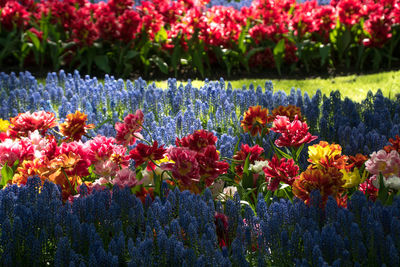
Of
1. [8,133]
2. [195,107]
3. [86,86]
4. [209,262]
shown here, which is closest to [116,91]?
[86,86]

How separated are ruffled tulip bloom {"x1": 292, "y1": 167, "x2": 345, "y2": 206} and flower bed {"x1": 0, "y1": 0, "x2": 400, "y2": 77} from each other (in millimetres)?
5269

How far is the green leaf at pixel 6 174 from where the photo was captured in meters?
3.21

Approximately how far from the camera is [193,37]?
796 cm

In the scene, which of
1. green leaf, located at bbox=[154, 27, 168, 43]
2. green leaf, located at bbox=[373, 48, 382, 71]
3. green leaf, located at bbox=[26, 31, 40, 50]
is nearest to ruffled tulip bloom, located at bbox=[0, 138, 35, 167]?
green leaf, located at bbox=[26, 31, 40, 50]

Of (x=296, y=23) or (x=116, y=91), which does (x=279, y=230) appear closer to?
(x=116, y=91)

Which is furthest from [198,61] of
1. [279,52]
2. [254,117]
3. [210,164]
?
[210,164]

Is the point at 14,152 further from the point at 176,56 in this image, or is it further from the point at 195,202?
the point at 176,56

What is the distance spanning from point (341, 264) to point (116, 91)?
3567 mm

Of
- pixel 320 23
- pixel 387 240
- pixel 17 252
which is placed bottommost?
pixel 17 252

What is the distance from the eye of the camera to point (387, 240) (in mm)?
2252

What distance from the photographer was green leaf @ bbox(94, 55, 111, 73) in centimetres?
775

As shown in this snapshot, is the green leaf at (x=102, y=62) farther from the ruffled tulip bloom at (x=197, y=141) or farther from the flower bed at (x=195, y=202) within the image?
the ruffled tulip bloom at (x=197, y=141)

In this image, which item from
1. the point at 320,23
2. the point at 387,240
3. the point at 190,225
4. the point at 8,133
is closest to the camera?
the point at 387,240

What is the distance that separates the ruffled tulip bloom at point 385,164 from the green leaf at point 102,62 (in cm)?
553
